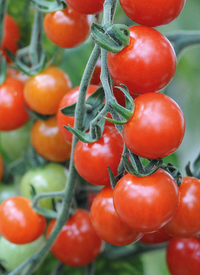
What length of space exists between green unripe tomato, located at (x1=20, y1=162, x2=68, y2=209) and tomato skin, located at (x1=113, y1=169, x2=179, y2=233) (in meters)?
0.23

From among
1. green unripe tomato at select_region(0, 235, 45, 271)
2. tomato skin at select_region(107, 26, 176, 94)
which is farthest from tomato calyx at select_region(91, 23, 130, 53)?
green unripe tomato at select_region(0, 235, 45, 271)

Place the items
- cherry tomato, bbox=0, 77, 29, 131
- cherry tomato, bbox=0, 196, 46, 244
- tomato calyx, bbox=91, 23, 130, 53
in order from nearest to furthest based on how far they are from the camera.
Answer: tomato calyx, bbox=91, 23, 130, 53 < cherry tomato, bbox=0, 196, 46, 244 < cherry tomato, bbox=0, 77, 29, 131

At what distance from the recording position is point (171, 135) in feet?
0.95


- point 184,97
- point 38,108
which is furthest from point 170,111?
point 184,97

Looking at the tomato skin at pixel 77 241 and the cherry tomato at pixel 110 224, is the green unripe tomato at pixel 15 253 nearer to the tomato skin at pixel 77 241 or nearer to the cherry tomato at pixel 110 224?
the tomato skin at pixel 77 241

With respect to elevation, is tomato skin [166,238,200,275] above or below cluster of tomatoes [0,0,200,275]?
below

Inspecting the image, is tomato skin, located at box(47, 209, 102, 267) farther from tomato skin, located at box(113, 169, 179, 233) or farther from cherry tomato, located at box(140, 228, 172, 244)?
tomato skin, located at box(113, 169, 179, 233)

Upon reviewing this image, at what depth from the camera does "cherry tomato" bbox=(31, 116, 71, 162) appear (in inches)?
20.0

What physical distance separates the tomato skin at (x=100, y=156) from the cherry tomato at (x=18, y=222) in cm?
12

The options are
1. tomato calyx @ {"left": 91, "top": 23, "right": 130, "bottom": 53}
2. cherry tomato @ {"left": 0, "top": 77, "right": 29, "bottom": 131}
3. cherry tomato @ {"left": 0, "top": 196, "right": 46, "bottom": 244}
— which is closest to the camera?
tomato calyx @ {"left": 91, "top": 23, "right": 130, "bottom": 53}

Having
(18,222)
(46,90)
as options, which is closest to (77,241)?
(18,222)

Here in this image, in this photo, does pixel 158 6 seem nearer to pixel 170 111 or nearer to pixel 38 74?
pixel 170 111

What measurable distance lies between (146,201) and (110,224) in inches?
2.4

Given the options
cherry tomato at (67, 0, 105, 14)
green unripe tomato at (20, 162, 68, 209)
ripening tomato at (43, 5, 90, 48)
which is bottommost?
green unripe tomato at (20, 162, 68, 209)
